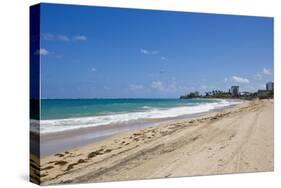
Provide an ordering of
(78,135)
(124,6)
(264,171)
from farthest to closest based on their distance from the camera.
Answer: (264,171)
(124,6)
(78,135)

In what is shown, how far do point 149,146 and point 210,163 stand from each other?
42.0 inches

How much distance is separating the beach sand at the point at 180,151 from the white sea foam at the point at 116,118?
14 centimetres

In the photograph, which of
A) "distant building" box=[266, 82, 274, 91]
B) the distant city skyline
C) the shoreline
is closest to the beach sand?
the shoreline

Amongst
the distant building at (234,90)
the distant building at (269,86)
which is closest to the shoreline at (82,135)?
the distant building at (234,90)

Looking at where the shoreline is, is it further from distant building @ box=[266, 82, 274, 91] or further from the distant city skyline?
distant building @ box=[266, 82, 274, 91]

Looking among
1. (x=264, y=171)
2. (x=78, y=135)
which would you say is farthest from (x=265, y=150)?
(x=78, y=135)

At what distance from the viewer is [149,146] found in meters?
9.30

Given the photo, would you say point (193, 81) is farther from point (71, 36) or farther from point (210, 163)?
point (71, 36)

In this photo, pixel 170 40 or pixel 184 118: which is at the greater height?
pixel 170 40

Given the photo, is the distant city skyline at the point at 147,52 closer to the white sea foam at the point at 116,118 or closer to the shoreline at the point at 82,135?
the white sea foam at the point at 116,118

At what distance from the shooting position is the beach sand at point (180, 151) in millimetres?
8688

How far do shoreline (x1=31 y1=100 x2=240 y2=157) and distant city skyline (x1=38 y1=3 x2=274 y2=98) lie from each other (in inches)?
17.2

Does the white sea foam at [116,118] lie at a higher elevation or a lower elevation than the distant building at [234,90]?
lower

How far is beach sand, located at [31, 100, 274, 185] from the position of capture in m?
8.69
